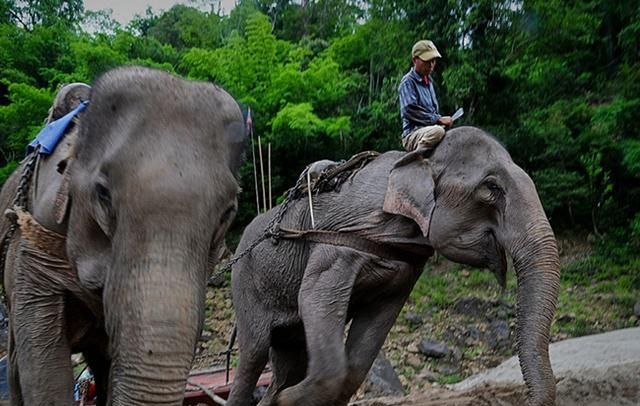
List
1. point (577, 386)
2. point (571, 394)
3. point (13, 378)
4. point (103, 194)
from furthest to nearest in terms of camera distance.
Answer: point (577, 386) → point (571, 394) → point (13, 378) → point (103, 194)

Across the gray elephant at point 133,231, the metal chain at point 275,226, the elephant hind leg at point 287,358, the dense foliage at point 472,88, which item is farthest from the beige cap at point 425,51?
the dense foliage at point 472,88

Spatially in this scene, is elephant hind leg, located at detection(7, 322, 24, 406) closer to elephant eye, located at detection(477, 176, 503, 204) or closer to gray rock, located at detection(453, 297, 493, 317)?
elephant eye, located at detection(477, 176, 503, 204)

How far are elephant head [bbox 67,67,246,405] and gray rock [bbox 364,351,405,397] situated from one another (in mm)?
6009

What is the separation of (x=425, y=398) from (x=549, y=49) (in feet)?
32.3

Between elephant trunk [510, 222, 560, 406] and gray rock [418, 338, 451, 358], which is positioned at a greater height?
elephant trunk [510, 222, 560, 406]

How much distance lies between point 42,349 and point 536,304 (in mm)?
2481

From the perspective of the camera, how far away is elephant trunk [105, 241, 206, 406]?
155 cm

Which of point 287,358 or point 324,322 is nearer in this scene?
point 324,322

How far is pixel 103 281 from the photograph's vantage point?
1.91 meters

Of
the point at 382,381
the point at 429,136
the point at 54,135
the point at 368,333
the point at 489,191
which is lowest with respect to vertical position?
the point at 382,381

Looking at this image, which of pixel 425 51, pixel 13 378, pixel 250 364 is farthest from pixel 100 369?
pixel 425 51

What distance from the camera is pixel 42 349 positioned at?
236cm

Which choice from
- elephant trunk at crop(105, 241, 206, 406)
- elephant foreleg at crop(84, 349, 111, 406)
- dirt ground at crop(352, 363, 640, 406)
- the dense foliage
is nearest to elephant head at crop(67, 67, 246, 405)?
elephant trunk at crop(105, 241, 206, 406)

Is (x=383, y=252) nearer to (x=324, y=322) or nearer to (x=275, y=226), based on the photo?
(x=324, y=322)
